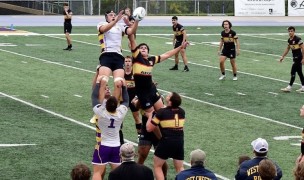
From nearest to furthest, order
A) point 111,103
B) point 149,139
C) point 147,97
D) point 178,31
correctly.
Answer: point 111,103 → point 149,139 → point 147,97 → point 178,31

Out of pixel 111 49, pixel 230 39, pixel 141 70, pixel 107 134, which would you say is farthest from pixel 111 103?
pixel 230 39

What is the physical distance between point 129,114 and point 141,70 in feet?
17.3

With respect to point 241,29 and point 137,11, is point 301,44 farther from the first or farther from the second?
point 241,29

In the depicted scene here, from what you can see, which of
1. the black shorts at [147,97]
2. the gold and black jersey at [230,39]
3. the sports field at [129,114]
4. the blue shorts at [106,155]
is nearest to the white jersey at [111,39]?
the black shorts at [147,97]

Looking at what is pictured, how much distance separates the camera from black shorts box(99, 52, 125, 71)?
17.0 meters

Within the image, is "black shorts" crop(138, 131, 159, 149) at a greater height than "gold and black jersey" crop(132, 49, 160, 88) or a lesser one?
lesser

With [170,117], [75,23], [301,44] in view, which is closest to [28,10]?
[75,23]

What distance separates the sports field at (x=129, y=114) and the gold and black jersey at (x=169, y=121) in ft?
4.31

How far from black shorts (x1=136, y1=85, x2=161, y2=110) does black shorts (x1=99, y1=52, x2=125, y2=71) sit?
1.28 m

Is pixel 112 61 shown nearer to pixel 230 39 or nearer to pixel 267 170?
pixel 267 170

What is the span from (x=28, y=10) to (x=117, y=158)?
163 ft

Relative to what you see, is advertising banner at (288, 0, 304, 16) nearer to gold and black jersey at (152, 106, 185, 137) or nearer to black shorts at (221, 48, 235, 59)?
black shorts at (221, 48, 235, 59)

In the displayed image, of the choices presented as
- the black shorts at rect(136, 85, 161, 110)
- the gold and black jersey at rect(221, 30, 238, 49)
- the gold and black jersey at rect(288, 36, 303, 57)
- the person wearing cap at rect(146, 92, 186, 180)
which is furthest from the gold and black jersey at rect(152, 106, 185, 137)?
the gold and black jersey at rect(221, 30, 238, 49)

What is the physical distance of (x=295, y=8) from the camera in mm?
60156
